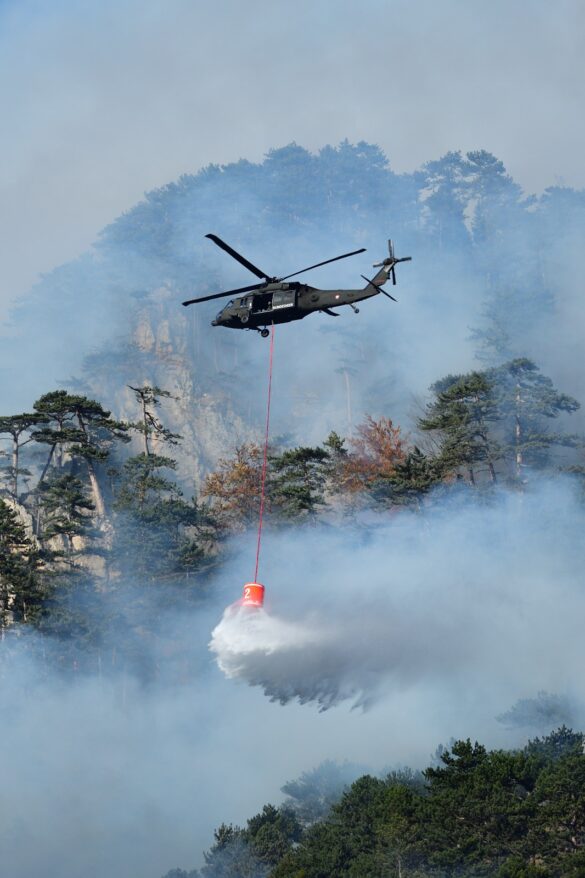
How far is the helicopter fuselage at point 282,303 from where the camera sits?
35.8 m

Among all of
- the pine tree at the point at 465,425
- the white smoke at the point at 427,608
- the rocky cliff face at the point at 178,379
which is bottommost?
the white smoke at the point at 427,608

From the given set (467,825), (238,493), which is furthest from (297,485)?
(467,825)

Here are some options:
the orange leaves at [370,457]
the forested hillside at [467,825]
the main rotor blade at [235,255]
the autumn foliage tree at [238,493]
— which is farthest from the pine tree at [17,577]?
the main rotor blade at [235,255]

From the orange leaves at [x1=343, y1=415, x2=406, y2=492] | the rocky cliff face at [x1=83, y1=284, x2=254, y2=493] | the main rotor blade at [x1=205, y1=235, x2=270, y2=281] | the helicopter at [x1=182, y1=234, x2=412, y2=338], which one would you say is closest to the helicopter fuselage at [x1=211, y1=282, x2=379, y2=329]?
the helicopter at [x1=182, y1=234, x2=412, y2=338]

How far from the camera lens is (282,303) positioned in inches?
1432

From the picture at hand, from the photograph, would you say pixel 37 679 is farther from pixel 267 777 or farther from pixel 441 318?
pixel 441 318

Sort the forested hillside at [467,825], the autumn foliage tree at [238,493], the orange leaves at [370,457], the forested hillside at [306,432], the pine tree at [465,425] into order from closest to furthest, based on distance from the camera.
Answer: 1. the forested hillside at [467,825]
2. the forested hillside at [306,432]
3. the pine tree at [465,425]
4. the orange leaves at [370,457]
5. the autumn foliage tree at [238,493]

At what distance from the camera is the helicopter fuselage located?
117 ft

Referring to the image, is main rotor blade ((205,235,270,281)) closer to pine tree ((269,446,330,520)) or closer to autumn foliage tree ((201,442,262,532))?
pine tree ((269,446,330,520))

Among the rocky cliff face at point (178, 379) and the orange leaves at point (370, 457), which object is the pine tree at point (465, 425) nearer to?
the orange leaves at point (370, 457)

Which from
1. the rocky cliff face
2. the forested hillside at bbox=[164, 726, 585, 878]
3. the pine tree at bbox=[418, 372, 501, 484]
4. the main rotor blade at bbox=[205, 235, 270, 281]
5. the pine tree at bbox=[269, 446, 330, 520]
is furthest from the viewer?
the rocky cliff face

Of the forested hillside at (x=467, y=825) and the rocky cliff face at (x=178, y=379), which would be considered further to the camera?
the rocky cliff face at (x=178, y=379)

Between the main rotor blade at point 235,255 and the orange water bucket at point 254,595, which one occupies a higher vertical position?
the main rotor blade at point 235,255

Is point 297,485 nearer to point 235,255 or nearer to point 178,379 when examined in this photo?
point 235,255
